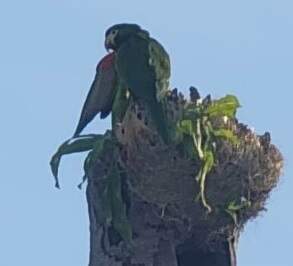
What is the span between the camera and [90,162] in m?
6.62

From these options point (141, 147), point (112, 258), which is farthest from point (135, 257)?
point (141, 147)

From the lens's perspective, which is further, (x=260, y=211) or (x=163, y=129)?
(x=260, y=211)

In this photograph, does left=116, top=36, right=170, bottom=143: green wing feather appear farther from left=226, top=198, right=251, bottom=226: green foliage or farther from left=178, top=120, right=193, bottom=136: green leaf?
left=226, top=198, right=251, bottom=226: green foliage

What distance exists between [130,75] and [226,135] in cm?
51

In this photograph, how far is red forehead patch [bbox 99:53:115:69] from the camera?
274 inches

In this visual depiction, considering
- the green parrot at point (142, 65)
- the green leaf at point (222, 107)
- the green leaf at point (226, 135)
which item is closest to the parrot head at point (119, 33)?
the green parrot at point (142, 65)

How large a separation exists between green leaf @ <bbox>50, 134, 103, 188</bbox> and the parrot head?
0.47m

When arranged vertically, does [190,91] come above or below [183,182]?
above

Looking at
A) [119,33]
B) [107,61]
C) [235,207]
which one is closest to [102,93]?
[107,61]

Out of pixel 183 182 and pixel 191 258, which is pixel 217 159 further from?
pixel 191 258

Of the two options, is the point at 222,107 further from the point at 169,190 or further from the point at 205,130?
the point at 169,190

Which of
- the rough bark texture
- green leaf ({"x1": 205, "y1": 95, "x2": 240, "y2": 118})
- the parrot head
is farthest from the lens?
the parrot head

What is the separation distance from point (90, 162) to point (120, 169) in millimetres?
159

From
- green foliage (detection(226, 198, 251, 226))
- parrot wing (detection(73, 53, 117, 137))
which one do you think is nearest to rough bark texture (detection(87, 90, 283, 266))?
green foliage (detection(226, 198, 251, 226))
